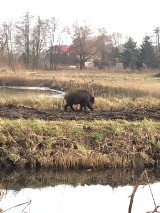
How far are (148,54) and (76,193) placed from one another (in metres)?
60.1

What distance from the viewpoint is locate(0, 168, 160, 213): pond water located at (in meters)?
10.3

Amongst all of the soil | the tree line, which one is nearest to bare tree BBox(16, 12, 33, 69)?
the tree line

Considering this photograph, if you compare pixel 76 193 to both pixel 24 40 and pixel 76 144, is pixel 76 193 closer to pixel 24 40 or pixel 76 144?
pixel 76 144

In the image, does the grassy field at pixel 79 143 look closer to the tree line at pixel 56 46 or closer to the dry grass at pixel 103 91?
the dry grass at pixel 103 91

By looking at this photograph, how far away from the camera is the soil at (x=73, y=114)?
1688 centimetres

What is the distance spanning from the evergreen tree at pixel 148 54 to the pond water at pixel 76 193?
5795 centimetres

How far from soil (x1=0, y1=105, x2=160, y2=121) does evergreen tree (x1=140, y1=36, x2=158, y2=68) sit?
51.0 metres

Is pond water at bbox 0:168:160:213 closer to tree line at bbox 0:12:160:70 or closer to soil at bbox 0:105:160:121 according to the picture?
soil at bbox 0:105:160:121

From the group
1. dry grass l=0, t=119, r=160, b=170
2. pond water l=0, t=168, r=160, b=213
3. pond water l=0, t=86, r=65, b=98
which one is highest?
pond water l=0, t=86, r=65, b=98

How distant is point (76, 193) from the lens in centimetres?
1176

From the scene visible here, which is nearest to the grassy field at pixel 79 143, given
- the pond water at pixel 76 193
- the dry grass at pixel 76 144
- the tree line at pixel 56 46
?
the dry grass at pixel 76 144

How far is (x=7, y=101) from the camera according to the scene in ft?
66.6

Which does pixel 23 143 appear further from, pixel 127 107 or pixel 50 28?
pixel 50 28

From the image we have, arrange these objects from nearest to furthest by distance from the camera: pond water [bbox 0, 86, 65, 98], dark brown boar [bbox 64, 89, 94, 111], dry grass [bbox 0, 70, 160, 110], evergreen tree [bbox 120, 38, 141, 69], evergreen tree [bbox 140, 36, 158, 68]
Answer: dark brown boar [bbox 64, 89, 94, 111], dry grass [bbox 0, 70, 160, 110], pond water [bbox 0, 86, 65, 98], evergreen tree [bbox 140, 36, 158, 68], evergreen tree [bbox 120, 38, 141, 69]
